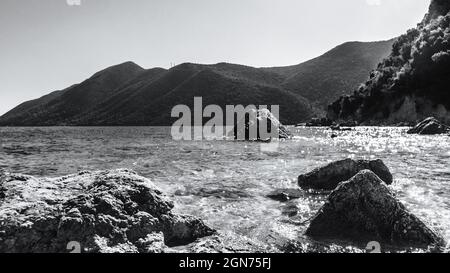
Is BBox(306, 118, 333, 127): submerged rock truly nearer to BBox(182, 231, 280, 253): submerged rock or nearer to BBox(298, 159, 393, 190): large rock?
BBox(298, 159, 393, 190): large rock

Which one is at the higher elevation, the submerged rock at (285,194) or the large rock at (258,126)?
A: the large rock at (258,126)

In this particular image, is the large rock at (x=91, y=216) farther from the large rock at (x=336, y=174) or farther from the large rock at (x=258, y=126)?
the large rock at (x=258, y=126)

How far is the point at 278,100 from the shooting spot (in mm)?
195750

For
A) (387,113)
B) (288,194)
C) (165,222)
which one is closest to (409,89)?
(387,113)

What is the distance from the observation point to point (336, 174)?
14.2 m

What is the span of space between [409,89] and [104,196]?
97.1m

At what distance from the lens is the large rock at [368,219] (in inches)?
309

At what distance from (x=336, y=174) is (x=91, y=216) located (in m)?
10.4

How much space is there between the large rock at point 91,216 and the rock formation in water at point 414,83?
8598 centimetres

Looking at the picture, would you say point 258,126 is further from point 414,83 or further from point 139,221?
point 414,83

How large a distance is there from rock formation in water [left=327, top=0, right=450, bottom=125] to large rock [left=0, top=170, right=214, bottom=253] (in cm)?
8598

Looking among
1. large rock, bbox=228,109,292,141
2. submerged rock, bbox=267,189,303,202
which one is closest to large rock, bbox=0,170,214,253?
submerged rock, bbox=267,189,303,202

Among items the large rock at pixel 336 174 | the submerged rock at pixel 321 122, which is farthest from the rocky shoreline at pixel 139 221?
the submerged rock at pixel 321 122

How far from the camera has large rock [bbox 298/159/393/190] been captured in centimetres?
1394
